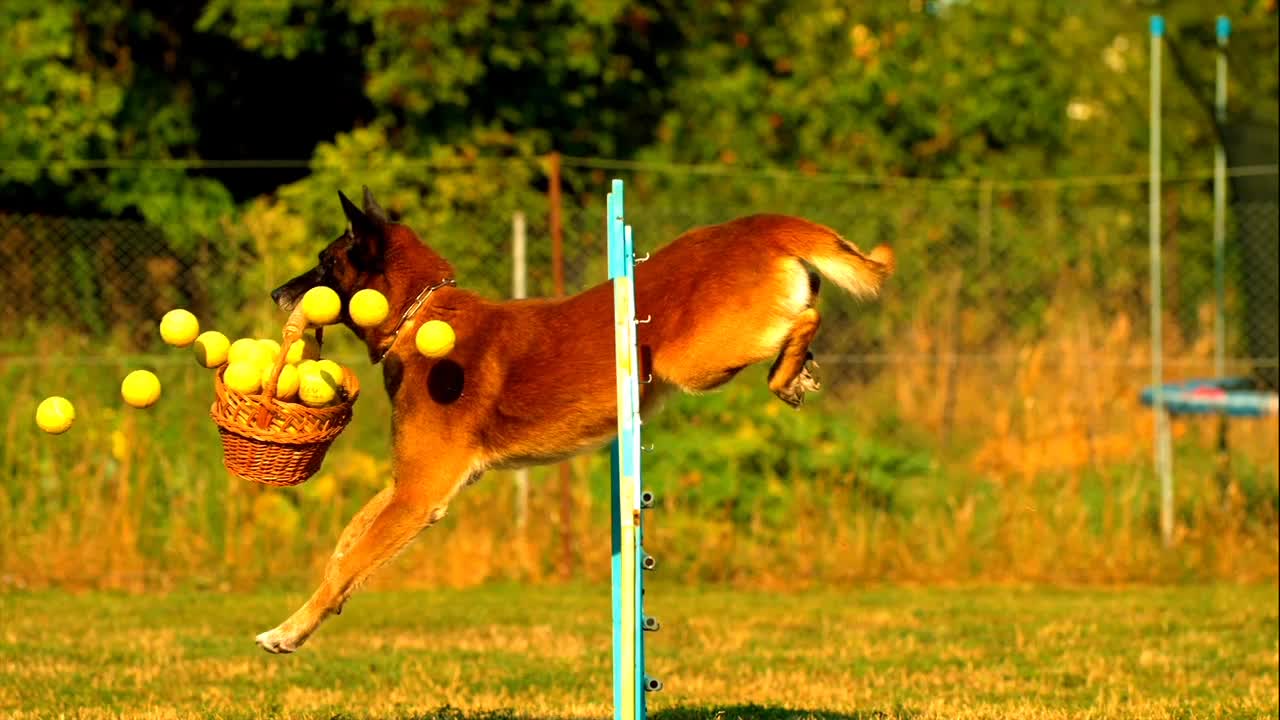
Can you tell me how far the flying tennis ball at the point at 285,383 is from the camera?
5906mm


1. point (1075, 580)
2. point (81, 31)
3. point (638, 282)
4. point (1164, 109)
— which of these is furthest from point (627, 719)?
point (1164, 109)

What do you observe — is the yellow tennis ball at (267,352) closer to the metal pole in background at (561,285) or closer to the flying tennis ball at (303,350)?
the flying tennis ball at (303,350)

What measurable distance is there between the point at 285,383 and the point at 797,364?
1.79m

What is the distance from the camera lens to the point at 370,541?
6.12 metres

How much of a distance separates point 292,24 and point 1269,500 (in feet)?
34.7

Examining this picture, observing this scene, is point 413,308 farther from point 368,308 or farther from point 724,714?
point 724,714

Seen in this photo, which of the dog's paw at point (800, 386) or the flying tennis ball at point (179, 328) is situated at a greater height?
the flying tennis ball at point (179, 328)

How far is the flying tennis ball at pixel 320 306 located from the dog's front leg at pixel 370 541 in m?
0.69

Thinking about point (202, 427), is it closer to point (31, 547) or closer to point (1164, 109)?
point (31, 547)

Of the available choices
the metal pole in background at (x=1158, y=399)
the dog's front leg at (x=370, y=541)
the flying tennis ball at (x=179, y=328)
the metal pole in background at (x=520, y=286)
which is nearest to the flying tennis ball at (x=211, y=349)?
the flying tennis ball at (x=179, y=328)

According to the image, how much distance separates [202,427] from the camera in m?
12.7

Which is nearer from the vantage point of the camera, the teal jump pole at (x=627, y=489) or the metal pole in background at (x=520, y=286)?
the teal jump pole at (x=627, y=489)

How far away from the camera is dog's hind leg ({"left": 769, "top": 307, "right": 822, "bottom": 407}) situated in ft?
20.1

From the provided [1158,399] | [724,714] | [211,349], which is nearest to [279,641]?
[211,349]
